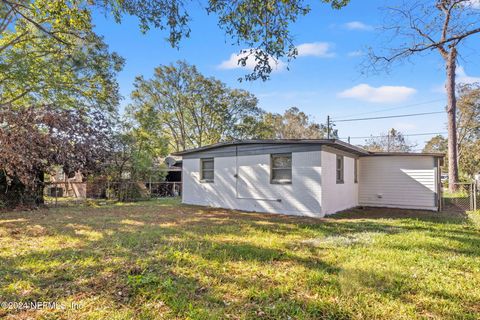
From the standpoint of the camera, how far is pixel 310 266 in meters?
4.01

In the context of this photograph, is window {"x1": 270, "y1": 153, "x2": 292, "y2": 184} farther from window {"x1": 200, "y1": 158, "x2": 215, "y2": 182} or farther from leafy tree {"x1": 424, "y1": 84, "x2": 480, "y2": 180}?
leafy tree {"x1": 424, "y1": 84, "x2": 480, "y2": 180}

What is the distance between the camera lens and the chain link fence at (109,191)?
47.1 feet

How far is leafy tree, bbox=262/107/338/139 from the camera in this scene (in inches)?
1255

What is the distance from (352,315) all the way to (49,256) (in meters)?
4.44

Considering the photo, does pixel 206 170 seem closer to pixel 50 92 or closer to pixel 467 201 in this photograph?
pixel 50 92

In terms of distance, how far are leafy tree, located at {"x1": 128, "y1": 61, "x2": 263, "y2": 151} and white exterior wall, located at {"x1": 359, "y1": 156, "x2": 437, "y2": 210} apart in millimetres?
16165

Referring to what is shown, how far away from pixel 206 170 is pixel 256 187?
2788mm

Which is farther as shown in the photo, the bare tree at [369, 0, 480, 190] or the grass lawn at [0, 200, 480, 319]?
the bare tree at [369, 0, 480, 190]

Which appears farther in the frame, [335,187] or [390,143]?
[390,143]

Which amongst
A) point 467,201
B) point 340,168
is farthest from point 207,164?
point 467,201

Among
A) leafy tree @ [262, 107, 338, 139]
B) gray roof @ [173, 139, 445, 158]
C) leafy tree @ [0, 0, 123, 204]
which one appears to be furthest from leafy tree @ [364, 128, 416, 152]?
leafy tree @ [0, 0, 123, 204]

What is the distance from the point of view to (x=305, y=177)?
9000 millimetres

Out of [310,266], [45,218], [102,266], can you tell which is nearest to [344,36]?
[310,266]

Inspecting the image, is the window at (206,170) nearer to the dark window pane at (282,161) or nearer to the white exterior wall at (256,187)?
the white exterior wall at (256,187)
